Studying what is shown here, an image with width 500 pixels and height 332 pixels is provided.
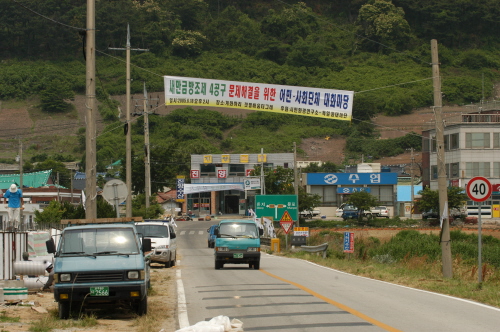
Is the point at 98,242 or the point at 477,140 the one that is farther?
the point at 477,140

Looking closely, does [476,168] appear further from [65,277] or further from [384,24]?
[384,24]

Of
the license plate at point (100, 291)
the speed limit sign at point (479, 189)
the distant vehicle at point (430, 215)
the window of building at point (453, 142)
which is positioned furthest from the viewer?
the window of building at point (453, 142)

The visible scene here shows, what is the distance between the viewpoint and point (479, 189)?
752 inches

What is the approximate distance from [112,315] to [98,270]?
132 cm

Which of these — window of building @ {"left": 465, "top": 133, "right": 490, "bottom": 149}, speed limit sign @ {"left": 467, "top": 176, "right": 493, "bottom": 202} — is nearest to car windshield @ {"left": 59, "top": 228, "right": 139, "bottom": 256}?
speed limit sign @ {"left": 467, "top": 176, "right": 493, "bottom": 202}

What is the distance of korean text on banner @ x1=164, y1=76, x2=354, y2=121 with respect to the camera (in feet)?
81.4

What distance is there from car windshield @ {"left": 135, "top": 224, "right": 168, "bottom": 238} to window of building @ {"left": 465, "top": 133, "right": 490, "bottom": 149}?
50.6 meters

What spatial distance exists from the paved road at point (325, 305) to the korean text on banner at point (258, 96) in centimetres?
635

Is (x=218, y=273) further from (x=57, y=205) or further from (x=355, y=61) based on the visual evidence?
(x=355, y=61)

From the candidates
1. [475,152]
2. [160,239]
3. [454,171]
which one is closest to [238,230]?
[160,239]

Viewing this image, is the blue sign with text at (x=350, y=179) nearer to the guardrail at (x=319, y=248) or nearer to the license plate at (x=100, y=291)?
the guardrail at (x=319, y=248)

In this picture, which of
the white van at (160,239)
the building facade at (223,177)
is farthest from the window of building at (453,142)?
the white van at (160,239)

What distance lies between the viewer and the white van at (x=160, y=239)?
85.1 ft

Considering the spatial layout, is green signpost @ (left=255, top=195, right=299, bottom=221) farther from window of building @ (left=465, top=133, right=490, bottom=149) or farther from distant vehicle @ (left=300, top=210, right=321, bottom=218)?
window of building @ (left=465, top=133, right=490, bottom=149)
